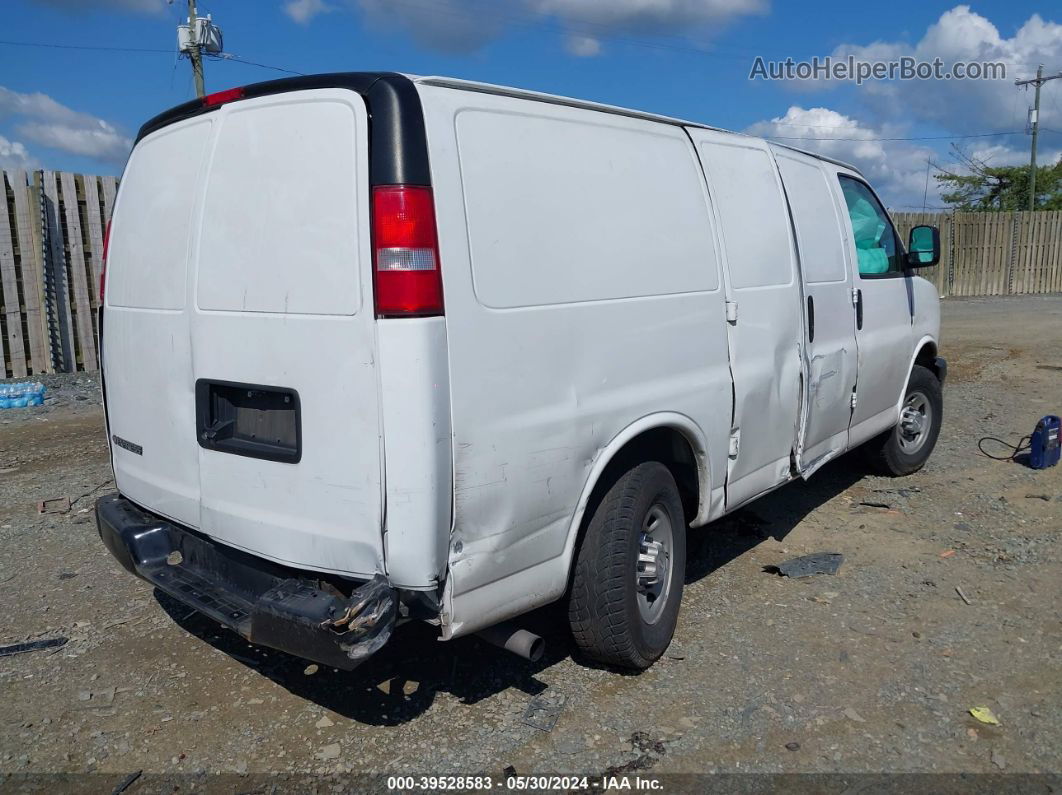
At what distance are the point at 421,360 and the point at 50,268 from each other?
949 cm

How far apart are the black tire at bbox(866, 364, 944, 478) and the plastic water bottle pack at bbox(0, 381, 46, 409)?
8136mm

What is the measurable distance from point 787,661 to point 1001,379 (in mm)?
7928

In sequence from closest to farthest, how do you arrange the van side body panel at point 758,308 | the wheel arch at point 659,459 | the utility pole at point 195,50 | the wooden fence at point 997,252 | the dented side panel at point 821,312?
1. the wheel arch at point 659,459
2. the van side body panel at point 758,308
3. the dented side panel at point 821,312
4. the utility pole at point 195,50
5. the wooden fence at point 997,252

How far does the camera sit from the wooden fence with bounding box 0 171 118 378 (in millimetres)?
9984

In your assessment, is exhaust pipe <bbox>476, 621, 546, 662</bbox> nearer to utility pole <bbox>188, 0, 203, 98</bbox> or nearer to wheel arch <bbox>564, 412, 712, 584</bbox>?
wheel arch <bbox>564, 412, 712, 584</bbox>

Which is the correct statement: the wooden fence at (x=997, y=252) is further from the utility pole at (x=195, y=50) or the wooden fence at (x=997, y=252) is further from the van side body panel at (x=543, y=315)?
the van side body panel at (x=543, y=315)

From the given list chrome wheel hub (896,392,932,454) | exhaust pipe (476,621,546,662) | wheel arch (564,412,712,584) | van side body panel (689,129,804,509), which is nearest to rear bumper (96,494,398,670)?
exhaust pipe (476,621,546,662)

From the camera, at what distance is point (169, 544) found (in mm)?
3473

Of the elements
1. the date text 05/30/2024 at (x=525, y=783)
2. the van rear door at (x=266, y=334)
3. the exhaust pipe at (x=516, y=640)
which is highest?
the van rear door at (x=266, y=334)

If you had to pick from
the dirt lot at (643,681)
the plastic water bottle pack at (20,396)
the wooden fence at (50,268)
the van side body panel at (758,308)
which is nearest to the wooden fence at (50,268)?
the wooden fence at (50,268)

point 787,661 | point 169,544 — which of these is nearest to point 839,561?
point 787,661

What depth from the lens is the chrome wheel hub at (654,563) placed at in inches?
143

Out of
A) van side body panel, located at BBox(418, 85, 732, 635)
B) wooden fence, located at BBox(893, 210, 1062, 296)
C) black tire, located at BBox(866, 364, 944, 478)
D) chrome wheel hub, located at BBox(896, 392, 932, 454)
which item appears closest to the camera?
van side body panel, located at BBox(418, 85, 732, 635)

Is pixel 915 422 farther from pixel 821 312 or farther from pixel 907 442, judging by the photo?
pixel 821 312
